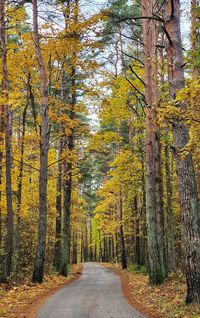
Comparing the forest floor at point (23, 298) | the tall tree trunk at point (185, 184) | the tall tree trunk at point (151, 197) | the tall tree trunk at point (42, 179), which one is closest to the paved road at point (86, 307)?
the forest floor at point (23, 298)

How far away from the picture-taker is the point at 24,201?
20.8 meters

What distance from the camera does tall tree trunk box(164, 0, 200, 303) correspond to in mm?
8047

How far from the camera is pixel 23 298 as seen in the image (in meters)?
10.8

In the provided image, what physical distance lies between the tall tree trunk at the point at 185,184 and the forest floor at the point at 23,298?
3771mm

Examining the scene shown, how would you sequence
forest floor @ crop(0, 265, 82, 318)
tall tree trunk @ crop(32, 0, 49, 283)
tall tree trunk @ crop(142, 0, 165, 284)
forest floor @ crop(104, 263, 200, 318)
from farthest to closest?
tall tree trunk @ crop(32, 0, 49, 283) < tall tree trunk @ crop(142, 0, 165, 284) < forest floor @ crop(0, 265, 82, 318) < forest floor @ crop(104, 263, 200, 318)

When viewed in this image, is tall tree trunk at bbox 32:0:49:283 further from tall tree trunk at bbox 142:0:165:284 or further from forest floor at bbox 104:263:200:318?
tall tree trunk at bbox 142:0:165:284

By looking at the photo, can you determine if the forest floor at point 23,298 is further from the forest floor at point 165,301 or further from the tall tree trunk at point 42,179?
the forest floor at point 165,301

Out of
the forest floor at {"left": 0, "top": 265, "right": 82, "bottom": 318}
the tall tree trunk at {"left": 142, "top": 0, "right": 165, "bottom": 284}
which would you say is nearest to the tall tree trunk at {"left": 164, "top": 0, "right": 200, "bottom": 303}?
the forest floor at {"left": 0, "top": 265, "right": 82, "bottom": 318}

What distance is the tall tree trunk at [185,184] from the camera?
8047mm

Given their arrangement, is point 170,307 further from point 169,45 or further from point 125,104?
point 125,104

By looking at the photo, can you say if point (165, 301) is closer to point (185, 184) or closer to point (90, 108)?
point (185, 184)

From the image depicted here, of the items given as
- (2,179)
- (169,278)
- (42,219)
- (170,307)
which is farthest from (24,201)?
(170,307)

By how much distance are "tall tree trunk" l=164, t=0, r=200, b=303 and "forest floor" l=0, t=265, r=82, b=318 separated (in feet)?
12.4

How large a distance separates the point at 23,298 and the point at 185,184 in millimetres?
6192
